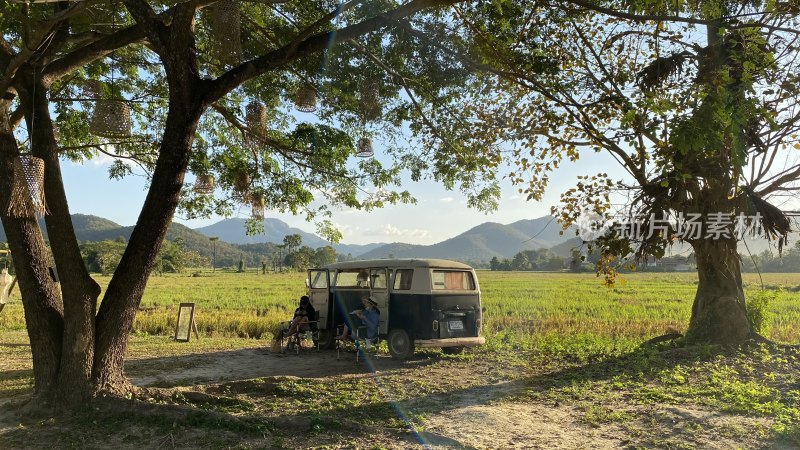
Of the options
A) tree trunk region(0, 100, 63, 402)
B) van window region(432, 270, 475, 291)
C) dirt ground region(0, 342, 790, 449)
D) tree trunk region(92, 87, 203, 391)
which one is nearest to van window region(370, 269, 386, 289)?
van window region(432, 270, 475, 291)

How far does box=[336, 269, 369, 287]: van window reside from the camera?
11.8m

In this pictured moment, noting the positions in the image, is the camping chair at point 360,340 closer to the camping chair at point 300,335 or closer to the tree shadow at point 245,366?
the tree shadow at point 245,366

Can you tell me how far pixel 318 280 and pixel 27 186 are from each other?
811cm

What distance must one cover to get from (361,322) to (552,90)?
6872 mm

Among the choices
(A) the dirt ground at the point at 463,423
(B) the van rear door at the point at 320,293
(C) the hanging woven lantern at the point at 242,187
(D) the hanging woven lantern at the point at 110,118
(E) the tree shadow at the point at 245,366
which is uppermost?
(D) the hanging woven lantern at the point at 110,118

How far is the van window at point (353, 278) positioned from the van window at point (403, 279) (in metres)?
0.83

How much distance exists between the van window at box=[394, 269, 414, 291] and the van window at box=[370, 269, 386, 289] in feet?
0.96

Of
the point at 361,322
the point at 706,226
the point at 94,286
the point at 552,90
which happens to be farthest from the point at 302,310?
the point at 706,226

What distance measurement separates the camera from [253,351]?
1244cm

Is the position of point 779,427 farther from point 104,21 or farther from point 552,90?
point 104,21

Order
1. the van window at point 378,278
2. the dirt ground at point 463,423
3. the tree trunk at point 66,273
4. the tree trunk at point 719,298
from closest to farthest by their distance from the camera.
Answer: the dirt ground at point 463,423
the tree trunk at point 66,273
the tree trunk at point 719,298
the van window at point 378,278

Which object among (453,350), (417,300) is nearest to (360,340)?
(417,300)

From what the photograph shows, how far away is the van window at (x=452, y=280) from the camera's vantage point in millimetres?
11109

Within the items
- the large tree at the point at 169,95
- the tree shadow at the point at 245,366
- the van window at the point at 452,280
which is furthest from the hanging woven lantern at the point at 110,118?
the van window at the point at 452,280
